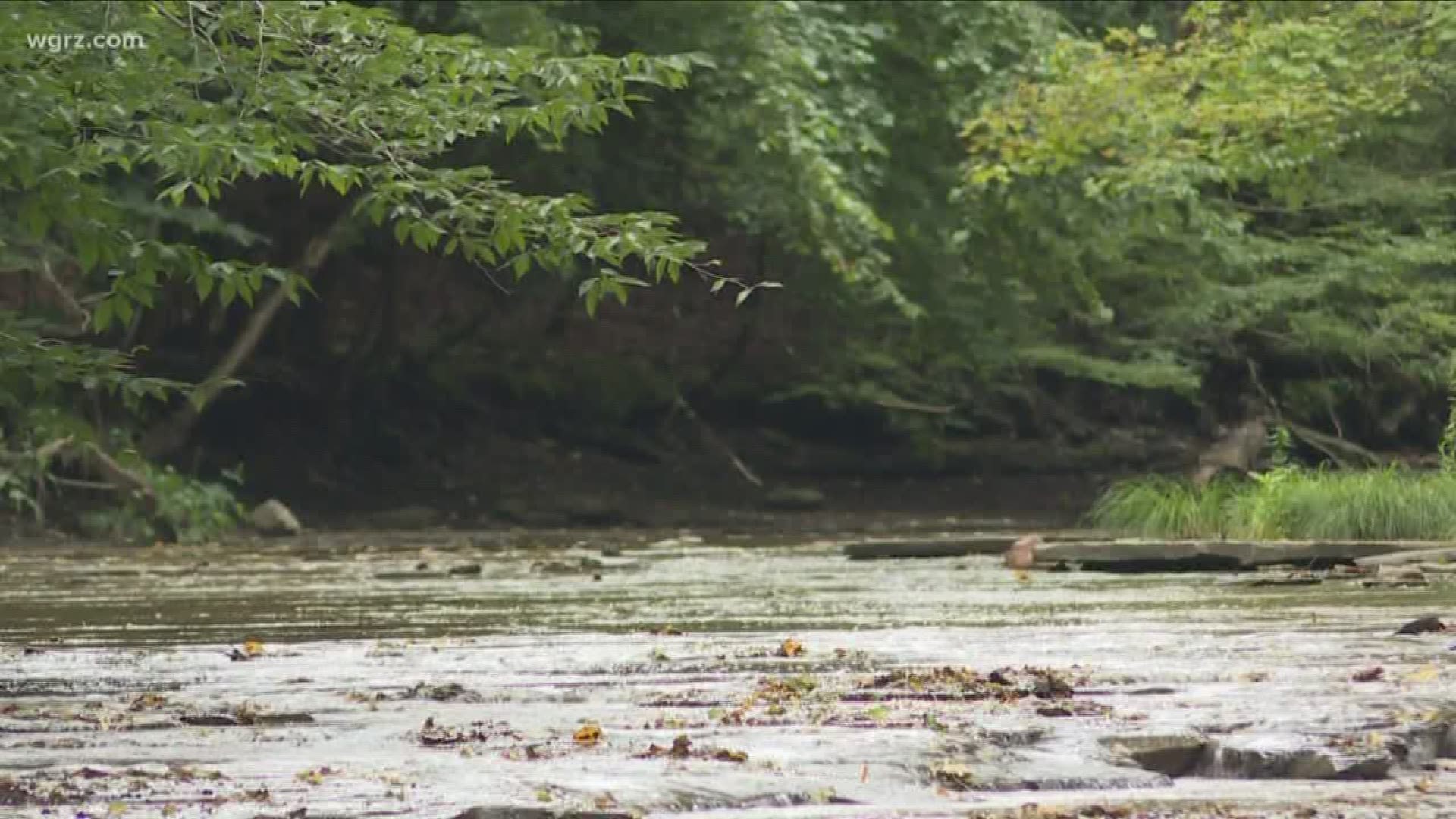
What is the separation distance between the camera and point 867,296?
2922 cm

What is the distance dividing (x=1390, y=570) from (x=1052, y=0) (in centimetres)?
2143

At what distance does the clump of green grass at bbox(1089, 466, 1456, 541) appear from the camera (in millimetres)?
15570

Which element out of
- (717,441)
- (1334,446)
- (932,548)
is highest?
(717,441)

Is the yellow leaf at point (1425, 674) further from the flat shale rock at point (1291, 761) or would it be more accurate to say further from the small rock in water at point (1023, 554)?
the small rock in water at point (1023, 554)

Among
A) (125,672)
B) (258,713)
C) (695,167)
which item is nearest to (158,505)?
(695,167)

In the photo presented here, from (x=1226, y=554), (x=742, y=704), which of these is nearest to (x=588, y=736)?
(x=742, y=704)

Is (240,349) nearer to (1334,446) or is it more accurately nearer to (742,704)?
(1334,446)

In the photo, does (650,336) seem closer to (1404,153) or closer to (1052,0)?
(1052,0)

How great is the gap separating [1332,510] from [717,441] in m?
16.6

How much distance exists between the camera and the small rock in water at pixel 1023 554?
15.4 metres

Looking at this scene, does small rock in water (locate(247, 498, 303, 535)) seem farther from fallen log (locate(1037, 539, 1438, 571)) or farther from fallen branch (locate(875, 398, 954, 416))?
fallen log (locate(1037, 539, 1438, 571))

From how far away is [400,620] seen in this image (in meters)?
11.1

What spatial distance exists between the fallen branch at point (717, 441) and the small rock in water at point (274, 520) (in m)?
7.02

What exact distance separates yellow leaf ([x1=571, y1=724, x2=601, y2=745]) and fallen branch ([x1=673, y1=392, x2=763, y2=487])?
25030 millimetres
